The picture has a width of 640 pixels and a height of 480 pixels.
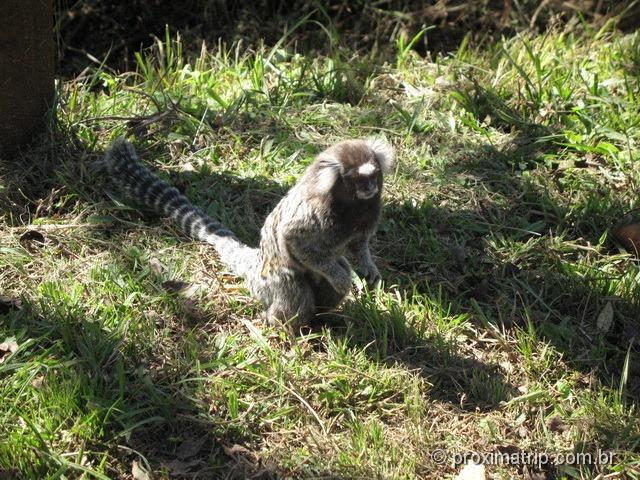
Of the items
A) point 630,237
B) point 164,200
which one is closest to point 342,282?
point 164,200

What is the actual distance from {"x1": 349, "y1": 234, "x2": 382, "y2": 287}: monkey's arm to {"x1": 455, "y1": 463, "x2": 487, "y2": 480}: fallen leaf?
4.02 feet

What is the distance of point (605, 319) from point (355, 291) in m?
1.43

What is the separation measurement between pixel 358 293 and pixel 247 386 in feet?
3.29

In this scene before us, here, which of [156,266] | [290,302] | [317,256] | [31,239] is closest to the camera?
[317,256]

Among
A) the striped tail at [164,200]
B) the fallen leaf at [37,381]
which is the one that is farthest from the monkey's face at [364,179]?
the fallen leaf at [37,381]

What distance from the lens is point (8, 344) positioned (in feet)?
12.5

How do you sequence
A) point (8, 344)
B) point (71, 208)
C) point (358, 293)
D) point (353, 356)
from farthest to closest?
point (71, 208) → point (358, 293) → point (353, 356) → point (8, 344)

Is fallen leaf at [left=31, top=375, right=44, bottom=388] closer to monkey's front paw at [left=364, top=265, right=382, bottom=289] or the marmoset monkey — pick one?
the marmoset monkey

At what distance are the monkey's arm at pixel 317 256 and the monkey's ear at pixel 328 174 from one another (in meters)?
0.25

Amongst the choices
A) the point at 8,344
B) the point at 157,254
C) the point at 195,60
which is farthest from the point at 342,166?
the point at 195,60

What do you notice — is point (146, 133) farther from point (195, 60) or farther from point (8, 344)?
point (8, 344)

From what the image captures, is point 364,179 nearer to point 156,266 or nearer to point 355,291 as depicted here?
point 355,291

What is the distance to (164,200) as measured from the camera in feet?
15.6

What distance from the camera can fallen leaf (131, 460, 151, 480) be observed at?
3383 mm
